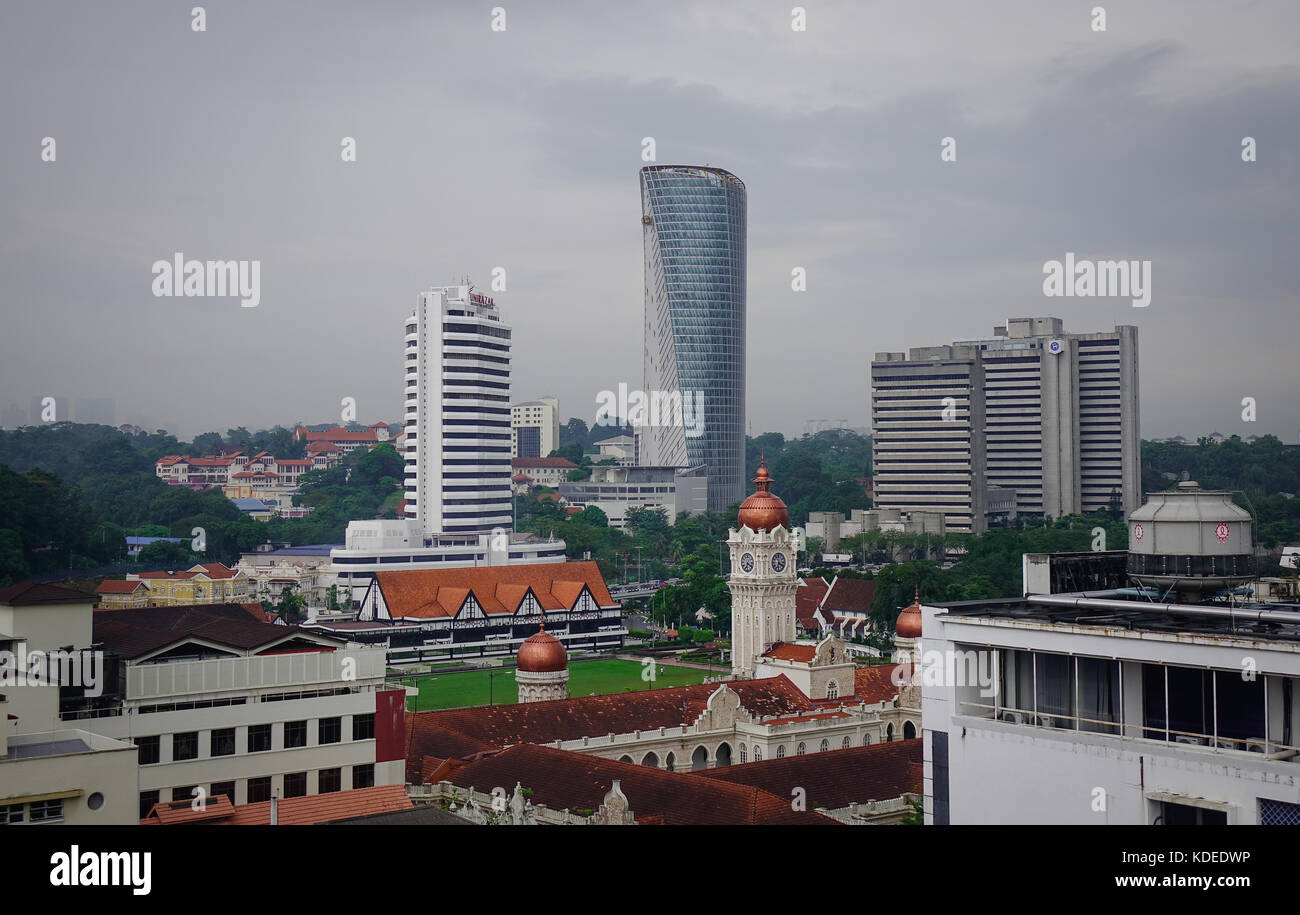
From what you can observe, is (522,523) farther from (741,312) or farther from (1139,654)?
(1139,654)

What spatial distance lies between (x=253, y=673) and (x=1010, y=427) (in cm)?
12088

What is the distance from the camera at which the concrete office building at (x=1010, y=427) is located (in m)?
132

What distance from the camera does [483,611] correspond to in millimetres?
81875

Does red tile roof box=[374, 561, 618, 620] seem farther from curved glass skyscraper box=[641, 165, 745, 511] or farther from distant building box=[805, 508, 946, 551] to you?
curved glass skyscraper box=[641, 165, 745, 511]

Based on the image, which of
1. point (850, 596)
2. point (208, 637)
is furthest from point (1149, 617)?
point (850, 596)

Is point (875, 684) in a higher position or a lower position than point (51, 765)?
lower

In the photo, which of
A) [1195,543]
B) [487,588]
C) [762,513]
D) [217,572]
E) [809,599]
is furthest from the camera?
[217,572]

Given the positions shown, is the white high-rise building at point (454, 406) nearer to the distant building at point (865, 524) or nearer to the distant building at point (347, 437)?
the distant building at point (865, 524)

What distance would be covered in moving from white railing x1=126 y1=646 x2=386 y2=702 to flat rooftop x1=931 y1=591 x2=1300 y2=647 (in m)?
14.8

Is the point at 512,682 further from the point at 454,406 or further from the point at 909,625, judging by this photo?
the point at 454,406

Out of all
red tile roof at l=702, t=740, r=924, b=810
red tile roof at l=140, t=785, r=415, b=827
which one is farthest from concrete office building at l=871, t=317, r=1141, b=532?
red tile roof at l=140, t=785, r=415, b=827

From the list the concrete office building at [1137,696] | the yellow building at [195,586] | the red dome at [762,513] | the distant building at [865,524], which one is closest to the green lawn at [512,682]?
the red dome at [762,513]

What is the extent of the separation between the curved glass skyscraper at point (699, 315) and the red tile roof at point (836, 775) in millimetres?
124142

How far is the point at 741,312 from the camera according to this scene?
165625 millimetres
